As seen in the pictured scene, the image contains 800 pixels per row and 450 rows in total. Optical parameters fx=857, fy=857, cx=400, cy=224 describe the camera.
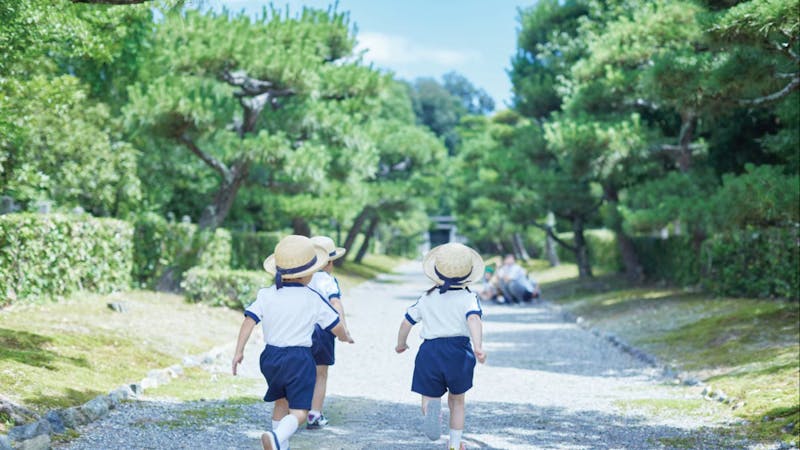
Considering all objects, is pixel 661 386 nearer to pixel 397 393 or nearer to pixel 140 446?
pixel 397 393

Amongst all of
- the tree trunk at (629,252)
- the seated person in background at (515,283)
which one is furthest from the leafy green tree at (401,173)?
the tree trunk at (629,252)

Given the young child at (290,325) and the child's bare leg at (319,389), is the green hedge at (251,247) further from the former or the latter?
the young child at (290,325)

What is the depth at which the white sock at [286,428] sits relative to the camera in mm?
4730

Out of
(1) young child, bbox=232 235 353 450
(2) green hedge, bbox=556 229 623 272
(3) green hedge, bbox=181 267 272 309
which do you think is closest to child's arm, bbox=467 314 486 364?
(1) young child, bbox=232 235 353 450

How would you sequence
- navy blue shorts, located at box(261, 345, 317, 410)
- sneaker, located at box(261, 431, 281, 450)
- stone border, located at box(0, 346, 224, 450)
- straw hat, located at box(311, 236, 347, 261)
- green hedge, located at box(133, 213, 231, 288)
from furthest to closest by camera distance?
green hedge, located at box(133, 213, 231, 288), straw hat, located at box(311, 236, 347, 261), navy blue shorts, located at box(261, 345, 317, 410), stone border, located at box(0, 346, 224, 450), sneaker, located at box(261, 431, 281, 450)

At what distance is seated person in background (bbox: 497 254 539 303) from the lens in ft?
70.6

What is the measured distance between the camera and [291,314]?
5156 mm

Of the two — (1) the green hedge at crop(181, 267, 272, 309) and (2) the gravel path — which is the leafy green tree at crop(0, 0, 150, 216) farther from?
(2) the gravel path

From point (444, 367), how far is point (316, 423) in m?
1.34

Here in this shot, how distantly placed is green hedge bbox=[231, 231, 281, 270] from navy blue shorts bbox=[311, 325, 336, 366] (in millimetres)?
14564

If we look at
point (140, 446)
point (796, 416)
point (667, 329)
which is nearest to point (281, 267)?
point (140, 446)

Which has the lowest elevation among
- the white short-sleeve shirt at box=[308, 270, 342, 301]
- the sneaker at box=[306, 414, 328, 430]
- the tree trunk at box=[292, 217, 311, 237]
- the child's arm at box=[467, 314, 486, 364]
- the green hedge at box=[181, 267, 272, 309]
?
the sneaker at box=[306, 414, 328, 430]

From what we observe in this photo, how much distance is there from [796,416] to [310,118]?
11920 mm

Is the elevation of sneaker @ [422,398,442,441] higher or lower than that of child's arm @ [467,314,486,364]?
lower
